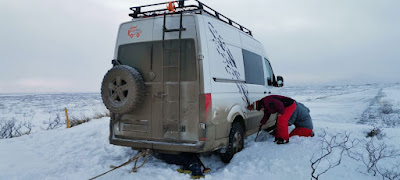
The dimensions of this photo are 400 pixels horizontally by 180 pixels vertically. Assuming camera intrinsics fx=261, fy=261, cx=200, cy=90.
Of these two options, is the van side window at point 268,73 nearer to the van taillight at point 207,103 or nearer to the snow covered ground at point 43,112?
the van taillight at point 207,103

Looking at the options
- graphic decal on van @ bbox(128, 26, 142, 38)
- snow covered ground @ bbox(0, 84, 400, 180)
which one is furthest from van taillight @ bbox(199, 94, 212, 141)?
graphic decal on van @ bbox(128, 26, 142, 38)

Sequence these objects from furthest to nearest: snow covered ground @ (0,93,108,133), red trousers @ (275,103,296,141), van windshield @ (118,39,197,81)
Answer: snow covered ground @ (0,93,108,133) < red trousers @ (275,103,296,141) < van windshield @ (118,39,197,81)

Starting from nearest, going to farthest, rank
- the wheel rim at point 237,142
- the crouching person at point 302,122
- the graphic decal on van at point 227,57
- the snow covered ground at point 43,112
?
the graphic decal on van at point 227,57 → the wheel rim at point 237,142 → the crouching person at point 302,122 → the snow covered ground at point 43,112

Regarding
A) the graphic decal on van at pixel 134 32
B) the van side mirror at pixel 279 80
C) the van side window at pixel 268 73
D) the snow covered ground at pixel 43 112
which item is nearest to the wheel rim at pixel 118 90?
the graphic decal on van at pixel 134 32

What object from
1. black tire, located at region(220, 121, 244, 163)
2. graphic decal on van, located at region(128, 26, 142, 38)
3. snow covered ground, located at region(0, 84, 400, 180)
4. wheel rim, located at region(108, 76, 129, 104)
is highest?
graphic decal on van, located at region(128, 26, 142, 38)

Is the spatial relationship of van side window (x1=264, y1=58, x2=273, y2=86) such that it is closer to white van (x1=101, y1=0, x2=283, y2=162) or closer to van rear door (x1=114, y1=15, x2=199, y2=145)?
white van (x1=101, y1=0, x2=283, y2=162)

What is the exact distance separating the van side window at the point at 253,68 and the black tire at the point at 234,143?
1116 mm

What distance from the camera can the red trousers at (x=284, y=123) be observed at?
5.52 m

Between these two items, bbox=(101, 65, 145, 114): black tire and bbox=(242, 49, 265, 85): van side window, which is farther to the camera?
bbox=(242, 49, 265, 85): van side window

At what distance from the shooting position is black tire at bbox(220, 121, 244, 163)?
4711mm

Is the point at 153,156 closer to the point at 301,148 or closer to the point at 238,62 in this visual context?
the point at 238,62

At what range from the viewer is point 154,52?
4.44 m

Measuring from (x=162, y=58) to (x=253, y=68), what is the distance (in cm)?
240

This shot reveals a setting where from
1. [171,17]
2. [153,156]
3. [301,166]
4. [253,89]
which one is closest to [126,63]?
[171,17]
